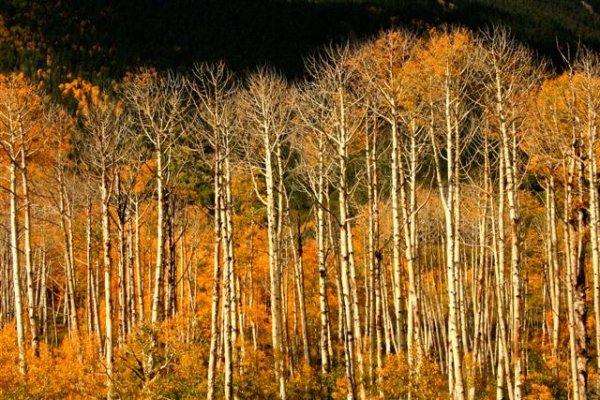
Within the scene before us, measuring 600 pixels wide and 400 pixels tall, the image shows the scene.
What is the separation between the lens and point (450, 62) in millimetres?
15336

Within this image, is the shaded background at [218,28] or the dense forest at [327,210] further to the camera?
the shaded background at [218,28]

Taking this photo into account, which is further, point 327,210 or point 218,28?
point 218,28

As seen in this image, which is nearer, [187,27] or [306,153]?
[306,153]

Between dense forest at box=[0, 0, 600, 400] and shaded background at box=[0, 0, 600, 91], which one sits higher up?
shaded background at box=[0, 0, 600, 91]

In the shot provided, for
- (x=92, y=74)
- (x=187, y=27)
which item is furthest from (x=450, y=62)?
(x=187, y=27)

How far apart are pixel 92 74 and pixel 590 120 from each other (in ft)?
329

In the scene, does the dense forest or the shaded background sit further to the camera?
the shaded background

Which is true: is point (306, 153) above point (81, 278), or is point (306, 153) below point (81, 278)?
above

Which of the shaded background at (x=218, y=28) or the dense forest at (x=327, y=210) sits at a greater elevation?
the shaded background at (x=218, y=28)

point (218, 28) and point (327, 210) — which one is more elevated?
point (218, 28)

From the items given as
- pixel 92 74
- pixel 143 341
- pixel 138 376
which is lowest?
pixel 138 376

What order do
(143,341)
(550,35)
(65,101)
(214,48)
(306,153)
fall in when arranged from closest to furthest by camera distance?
(143,341)
(306,153)
(65,101)
(550,35)
(214,48)

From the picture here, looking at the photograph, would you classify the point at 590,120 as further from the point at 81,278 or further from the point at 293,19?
the point at 293,19

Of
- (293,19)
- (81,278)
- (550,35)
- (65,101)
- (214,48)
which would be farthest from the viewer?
(293,19)
